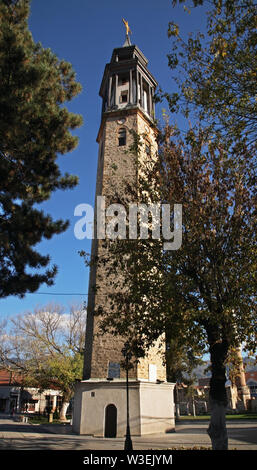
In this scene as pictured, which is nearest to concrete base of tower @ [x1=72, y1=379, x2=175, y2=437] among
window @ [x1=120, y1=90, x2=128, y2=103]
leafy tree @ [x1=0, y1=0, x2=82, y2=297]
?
leafy tree @ [x1=0, y1=0, x2=82, y2=297]

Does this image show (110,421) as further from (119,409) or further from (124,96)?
(124,96)

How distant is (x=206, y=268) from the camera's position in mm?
9789

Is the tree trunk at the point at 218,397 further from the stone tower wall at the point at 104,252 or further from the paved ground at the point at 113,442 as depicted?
the stone tower wall at the point at 104,252

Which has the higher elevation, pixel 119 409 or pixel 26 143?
pixel 26 143

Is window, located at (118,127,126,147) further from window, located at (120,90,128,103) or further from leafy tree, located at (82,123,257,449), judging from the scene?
leafy tree, located at (82,123,257,449)

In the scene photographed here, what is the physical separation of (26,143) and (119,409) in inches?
506

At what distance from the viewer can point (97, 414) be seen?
52.2ft

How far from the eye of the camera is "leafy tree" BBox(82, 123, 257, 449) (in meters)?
8.74

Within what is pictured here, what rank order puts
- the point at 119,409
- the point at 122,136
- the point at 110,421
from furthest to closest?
the point at 122,136, the point at 110,421, the point at 119,409

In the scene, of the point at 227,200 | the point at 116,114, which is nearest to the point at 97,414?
the point at 227,200

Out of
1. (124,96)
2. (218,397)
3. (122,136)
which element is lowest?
(218,397)

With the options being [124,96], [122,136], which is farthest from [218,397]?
[124,96]

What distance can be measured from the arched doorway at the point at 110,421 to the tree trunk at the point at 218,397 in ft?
27.5
